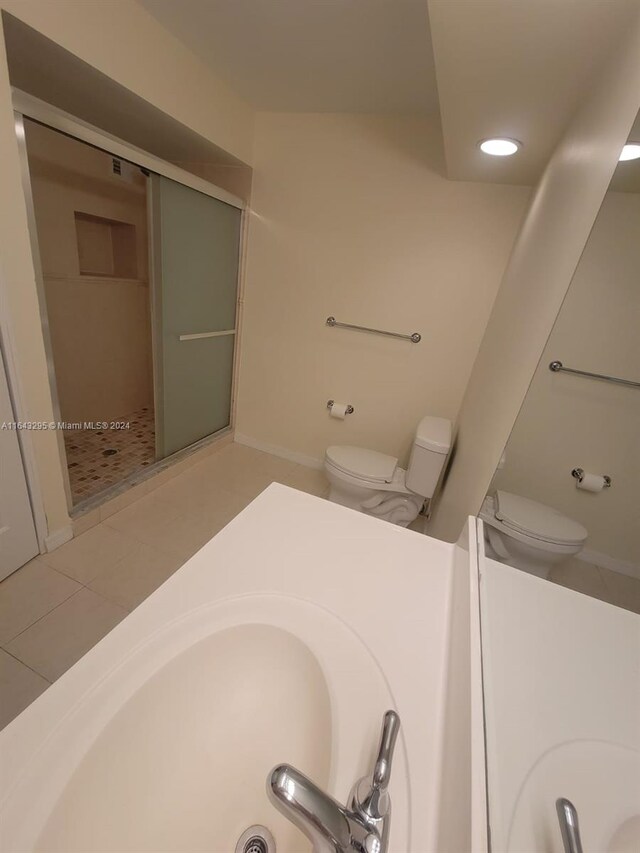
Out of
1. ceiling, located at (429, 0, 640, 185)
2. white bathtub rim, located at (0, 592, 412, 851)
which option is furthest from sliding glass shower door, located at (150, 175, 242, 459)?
white bathtub rim, located at (0, 592, 412, 851)

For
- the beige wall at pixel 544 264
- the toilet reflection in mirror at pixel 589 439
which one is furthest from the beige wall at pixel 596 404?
the beige wall at pixel 544 264

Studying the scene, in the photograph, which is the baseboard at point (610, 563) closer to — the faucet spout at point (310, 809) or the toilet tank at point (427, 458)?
the faucet spout at point (310, 809)

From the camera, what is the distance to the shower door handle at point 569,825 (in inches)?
13.0

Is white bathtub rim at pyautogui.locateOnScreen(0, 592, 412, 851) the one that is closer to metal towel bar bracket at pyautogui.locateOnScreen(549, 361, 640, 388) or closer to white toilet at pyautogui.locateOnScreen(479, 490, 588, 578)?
white toilet at pyautogui.locateOnScreen(479, 490, 588, 578)

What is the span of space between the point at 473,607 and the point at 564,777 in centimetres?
24

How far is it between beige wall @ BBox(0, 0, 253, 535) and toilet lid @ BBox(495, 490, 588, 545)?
1692mm

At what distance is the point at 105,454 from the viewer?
244 cm

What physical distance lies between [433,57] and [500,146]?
404mm

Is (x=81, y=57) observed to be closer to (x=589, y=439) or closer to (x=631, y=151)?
(x=631, y=151)

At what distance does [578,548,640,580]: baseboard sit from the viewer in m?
0.52

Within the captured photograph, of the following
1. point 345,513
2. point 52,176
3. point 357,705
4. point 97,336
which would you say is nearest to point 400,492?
point 345,513

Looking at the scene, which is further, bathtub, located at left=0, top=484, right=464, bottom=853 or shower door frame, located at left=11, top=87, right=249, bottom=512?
shower door frame, located at left=11, top=87, right=249, bottom=512

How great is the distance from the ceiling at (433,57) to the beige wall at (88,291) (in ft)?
3.10

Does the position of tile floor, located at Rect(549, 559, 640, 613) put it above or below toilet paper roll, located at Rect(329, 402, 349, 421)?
above
